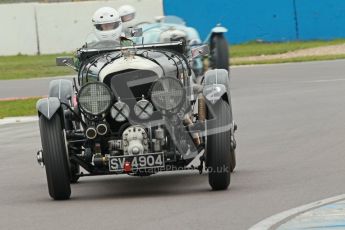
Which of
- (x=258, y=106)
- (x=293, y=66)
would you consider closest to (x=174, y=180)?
(x=258, y=106)

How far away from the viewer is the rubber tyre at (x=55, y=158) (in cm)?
983

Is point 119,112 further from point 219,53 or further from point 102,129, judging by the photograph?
point 219,53

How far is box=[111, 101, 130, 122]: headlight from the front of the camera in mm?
10094

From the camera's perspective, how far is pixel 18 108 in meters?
20.6

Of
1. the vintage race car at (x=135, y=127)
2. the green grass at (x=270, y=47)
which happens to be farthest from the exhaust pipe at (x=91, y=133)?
the green grass at (x=270, y=47)

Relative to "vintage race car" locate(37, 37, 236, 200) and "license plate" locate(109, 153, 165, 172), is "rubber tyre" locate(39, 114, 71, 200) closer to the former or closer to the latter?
"vintage race car" locate(37, 37, 236, 200)

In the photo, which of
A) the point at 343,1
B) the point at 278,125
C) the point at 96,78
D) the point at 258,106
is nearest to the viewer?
the point at 96,78

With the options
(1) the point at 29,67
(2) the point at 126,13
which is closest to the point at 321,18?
(1) the point at 29,67

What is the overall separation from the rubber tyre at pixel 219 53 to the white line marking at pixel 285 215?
12107 mm

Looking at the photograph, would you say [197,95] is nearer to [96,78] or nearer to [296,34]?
[96,78]

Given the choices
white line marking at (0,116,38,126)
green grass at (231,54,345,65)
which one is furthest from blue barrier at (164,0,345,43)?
white line marking at (0,116,38,126)

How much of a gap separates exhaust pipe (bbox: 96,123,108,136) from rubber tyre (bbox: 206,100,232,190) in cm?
91

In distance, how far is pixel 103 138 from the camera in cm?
1016

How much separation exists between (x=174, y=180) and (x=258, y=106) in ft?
25.6
